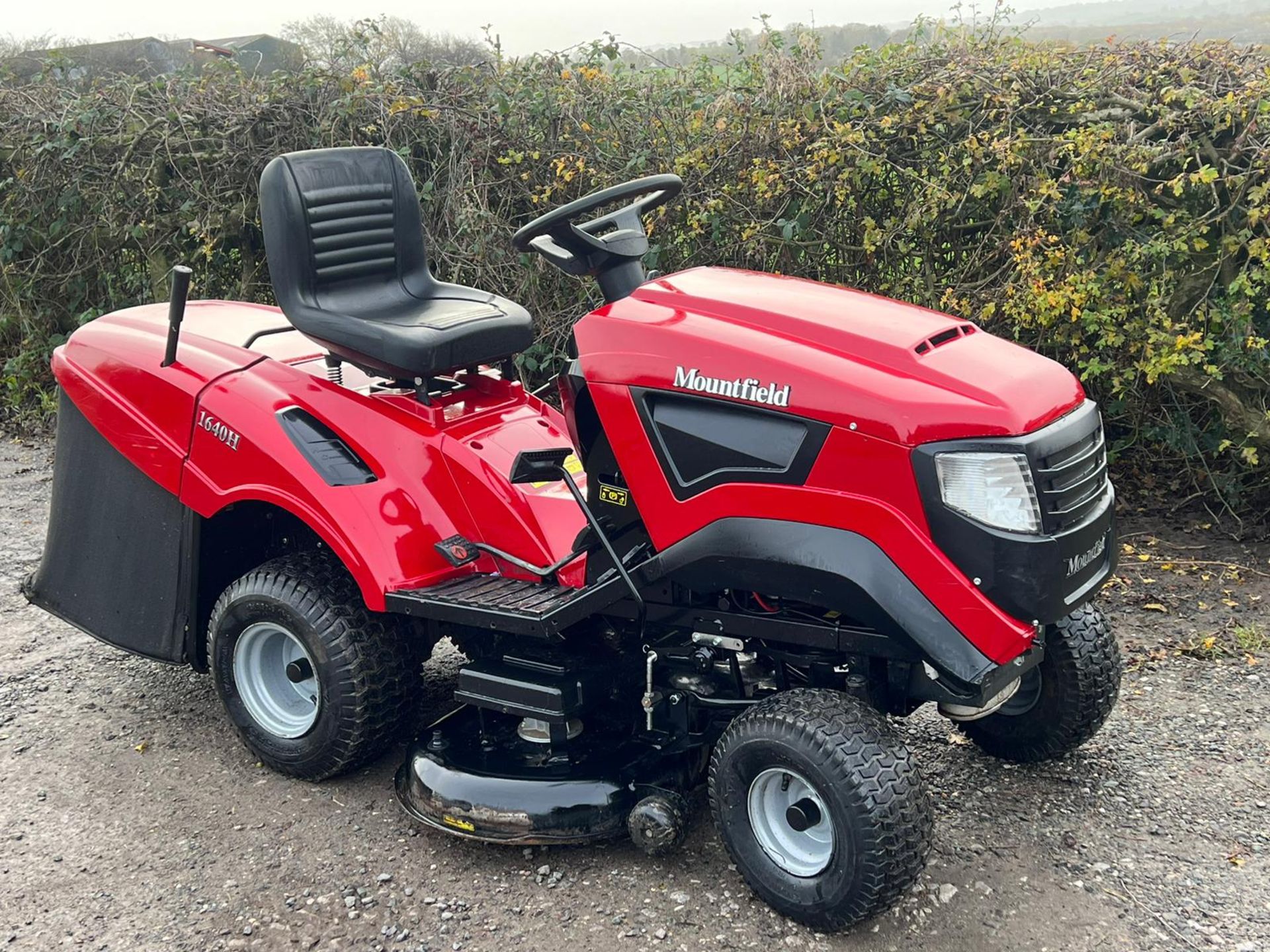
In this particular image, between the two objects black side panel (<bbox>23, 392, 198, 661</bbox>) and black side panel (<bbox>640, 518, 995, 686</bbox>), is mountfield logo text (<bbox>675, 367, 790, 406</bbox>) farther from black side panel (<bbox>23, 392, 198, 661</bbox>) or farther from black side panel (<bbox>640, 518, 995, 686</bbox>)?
black side panel (<bbox>23, 392, 198, 661</bbox>)

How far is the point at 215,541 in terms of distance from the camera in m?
3.40

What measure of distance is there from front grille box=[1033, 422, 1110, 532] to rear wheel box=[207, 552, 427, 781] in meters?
1.65

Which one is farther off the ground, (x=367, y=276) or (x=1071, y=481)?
(x=1071, y=481)

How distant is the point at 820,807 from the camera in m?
2.49

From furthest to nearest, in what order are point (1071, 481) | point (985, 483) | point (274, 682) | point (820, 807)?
point (274, 682) → point (820, 807) → point (1071, 481) → point (985, 483)

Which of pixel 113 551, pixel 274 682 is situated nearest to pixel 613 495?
pixel 274 682

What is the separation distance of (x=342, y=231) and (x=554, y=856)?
178 cm

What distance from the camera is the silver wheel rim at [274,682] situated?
10.5 ft

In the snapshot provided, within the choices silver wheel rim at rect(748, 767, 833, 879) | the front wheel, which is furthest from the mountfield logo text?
silver wheel rim at rect(748, 767, 833, 879)

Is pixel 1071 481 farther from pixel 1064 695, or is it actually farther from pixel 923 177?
pixel 923 177

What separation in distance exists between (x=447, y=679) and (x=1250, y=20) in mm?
4761

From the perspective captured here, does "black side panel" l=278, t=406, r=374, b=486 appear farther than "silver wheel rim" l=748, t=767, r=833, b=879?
Yes

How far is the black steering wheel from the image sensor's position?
108 inches

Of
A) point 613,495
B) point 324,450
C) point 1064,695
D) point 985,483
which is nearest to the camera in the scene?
point 985,483
